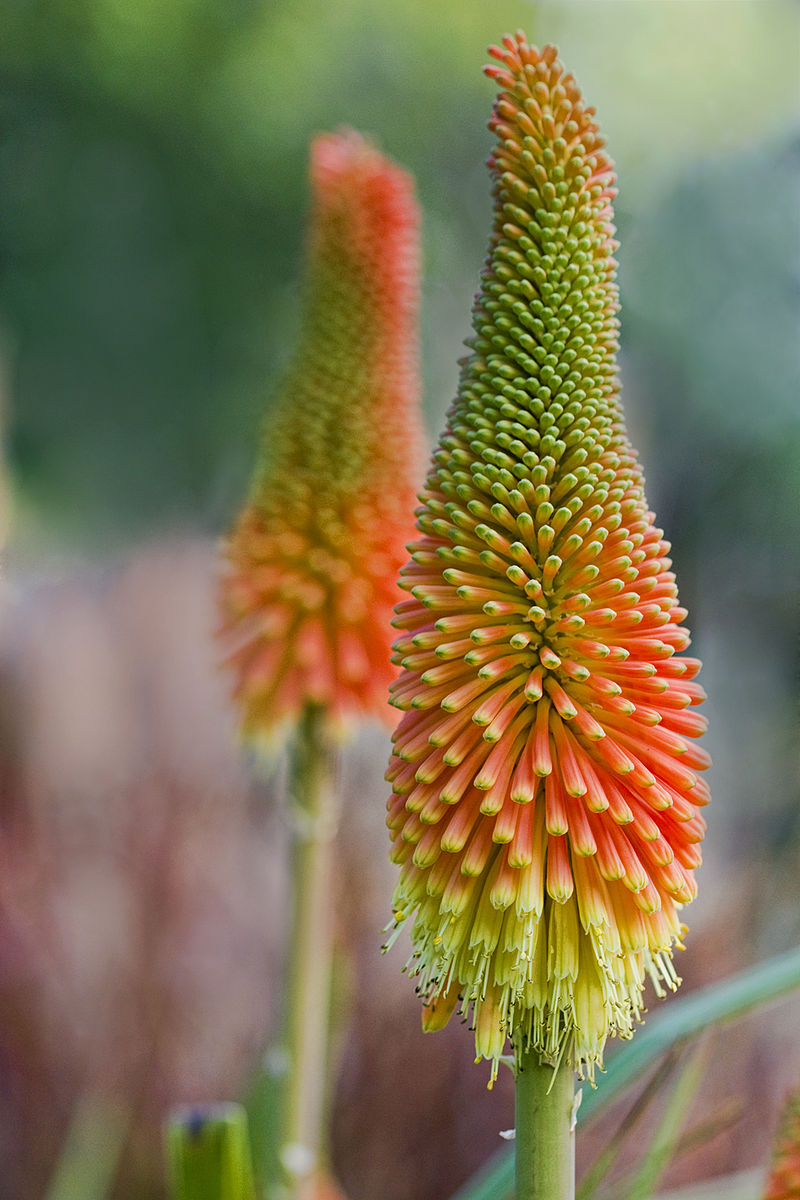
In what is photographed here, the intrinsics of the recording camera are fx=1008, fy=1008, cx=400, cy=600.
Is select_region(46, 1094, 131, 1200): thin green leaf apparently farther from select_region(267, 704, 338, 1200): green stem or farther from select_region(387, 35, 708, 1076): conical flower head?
select_region(387, 35, 708, 1076): conical flower head

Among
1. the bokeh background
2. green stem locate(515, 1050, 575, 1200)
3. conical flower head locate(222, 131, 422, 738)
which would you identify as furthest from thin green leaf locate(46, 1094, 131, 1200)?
green stem locate(515, 1050, 575, 1200)

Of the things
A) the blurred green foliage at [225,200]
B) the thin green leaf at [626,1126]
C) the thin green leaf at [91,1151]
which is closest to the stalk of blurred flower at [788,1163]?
the thin green leaf at [626,1126]

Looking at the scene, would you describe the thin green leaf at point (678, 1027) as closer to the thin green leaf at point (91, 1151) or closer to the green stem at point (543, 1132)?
the green stem at point (543, 1132)

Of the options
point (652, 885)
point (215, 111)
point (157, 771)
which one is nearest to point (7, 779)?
point (157, 771)

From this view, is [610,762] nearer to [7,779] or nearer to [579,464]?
[579,464]

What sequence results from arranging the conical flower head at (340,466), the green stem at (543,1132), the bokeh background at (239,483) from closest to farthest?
the green stem at (543,1132), the conical flower head at (340,466), the bokeh background at (239,483)
